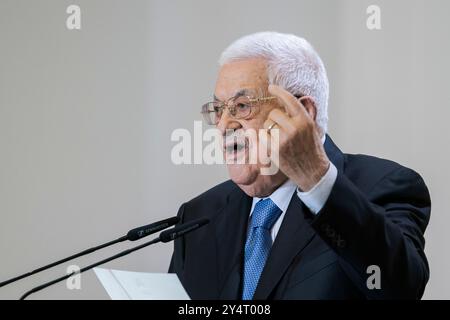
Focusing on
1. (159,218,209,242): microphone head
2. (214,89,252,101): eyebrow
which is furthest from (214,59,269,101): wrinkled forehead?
(159,218,209,242): microphone head

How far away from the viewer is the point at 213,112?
5.60 feet

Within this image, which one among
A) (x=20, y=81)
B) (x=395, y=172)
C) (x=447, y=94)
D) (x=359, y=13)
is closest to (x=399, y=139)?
(x=447, y=94)

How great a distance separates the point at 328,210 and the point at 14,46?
5.74 feet

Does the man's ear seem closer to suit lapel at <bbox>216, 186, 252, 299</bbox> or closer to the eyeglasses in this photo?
the eyeglasses

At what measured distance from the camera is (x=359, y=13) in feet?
7.77

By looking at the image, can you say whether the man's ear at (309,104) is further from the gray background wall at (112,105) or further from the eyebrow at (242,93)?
the gray background wall at (112,105)

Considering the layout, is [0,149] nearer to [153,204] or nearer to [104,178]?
[104,178]

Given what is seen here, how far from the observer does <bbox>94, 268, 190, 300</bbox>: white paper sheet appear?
1151 millimetres

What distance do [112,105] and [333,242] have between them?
144 cm

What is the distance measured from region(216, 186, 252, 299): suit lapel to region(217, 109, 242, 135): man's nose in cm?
22

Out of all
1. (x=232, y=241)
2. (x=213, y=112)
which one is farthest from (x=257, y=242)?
(x=213, y=112)

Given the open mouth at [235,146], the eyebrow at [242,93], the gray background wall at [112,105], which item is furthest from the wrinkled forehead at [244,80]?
the gray background wall at [112,105]

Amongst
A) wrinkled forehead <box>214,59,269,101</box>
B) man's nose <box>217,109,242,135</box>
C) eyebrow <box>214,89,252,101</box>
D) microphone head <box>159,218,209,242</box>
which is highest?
wrinkled forehead <box>214,59,269,101</box>

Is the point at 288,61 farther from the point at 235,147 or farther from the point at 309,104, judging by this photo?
the point at 235,147
